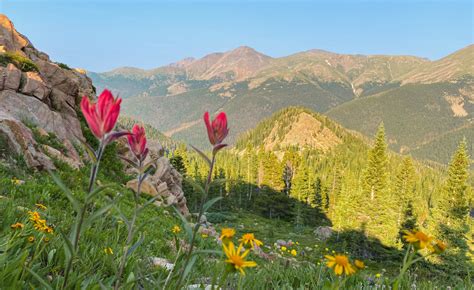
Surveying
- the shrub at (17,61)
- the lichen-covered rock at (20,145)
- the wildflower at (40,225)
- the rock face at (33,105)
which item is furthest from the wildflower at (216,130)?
the shrub at (17,61)

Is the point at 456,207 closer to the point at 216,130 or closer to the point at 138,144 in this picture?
the point at 216,130

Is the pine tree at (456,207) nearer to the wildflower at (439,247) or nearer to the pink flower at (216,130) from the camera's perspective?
the wildflower at (439,247)

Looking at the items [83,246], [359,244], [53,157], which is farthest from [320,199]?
[83,246]

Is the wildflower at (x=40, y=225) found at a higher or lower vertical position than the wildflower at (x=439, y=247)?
lower

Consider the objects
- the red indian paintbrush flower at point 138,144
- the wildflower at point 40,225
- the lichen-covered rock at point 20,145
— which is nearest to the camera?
the red indian paintbrush flower at point 138,144

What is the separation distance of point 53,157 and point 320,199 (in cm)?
9467

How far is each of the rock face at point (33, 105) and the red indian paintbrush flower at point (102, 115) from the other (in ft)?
32.2

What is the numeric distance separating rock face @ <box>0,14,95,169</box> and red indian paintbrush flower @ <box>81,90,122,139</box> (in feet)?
32.2

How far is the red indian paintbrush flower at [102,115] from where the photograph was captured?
135 cm

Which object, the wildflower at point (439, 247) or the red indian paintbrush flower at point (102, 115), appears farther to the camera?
the wildflower at point (439, 247)

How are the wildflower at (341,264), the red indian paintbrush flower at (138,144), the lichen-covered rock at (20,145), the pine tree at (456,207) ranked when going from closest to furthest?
the wildflower at (341,264) → the red indian paintbrush flower at (138,144) → the lichen-covered rock at (20,145) → the pine tree at (456,207)

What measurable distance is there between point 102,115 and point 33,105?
59.8ft

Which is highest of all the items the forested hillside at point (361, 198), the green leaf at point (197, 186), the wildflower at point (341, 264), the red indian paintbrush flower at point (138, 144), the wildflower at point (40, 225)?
the red indian paintbrush flower at point (138, 144)

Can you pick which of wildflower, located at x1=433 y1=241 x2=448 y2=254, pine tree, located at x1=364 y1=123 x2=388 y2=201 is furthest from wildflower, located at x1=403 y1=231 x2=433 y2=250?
pine tree, located at x1=364 y1=123 x2=388 y2=201
